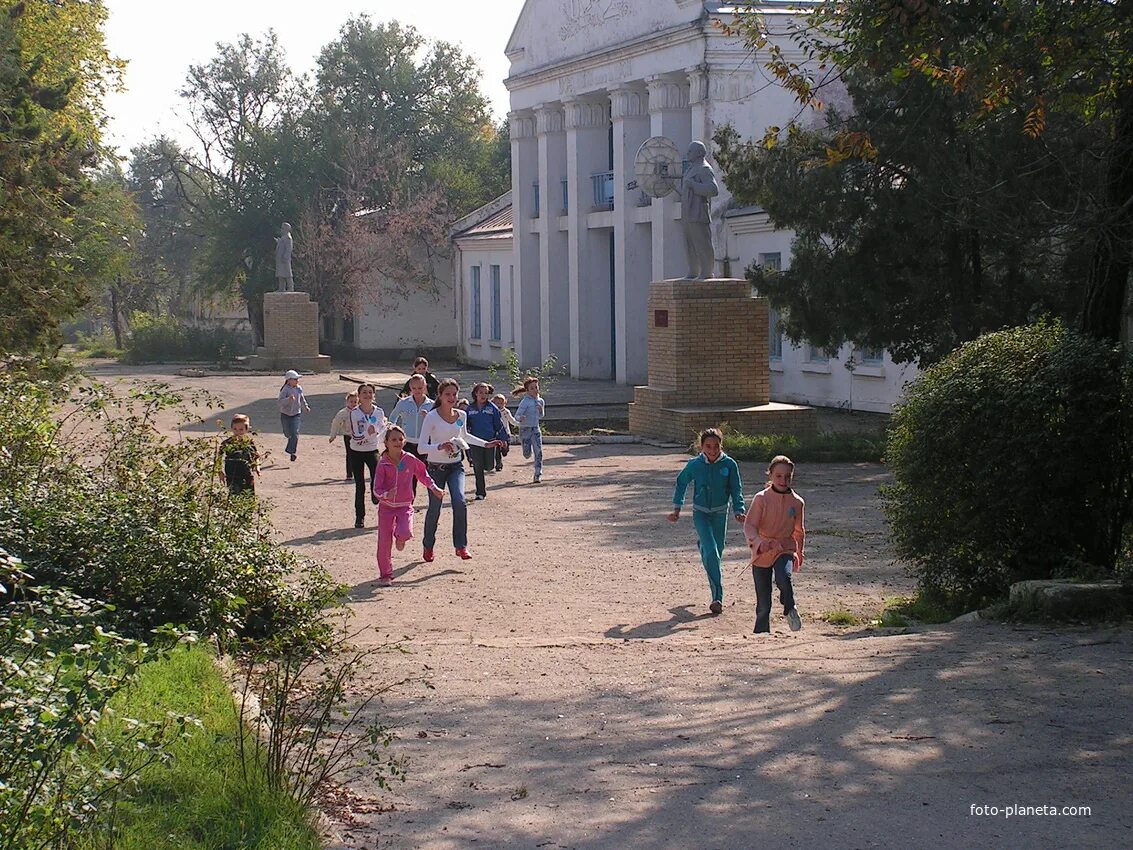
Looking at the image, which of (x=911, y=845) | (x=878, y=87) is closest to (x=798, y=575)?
(x=911, y=845)

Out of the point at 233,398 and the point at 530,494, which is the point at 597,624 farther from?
the point at 233,398

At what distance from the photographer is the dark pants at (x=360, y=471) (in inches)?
604

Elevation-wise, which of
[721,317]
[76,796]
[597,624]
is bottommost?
[597,624]

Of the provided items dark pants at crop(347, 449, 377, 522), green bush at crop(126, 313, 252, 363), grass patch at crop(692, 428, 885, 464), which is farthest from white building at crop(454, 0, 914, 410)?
green bush at crop(126, 313, 252, 363)

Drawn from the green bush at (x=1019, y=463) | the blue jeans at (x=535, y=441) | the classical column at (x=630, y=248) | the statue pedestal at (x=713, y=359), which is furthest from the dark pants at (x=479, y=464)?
the classical column at (x=630, y=248)

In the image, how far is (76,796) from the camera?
4402 mm

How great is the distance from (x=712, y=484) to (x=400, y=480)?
288cm

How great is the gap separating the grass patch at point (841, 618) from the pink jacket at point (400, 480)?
3.75 metres

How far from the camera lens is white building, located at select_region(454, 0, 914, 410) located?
31906 mm

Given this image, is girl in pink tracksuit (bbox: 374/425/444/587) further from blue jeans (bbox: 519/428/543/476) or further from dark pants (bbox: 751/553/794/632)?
blue jeans (bbox: 519/428/543/476)

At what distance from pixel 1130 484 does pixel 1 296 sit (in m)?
11.9

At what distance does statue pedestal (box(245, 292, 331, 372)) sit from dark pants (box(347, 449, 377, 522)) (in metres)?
30.7

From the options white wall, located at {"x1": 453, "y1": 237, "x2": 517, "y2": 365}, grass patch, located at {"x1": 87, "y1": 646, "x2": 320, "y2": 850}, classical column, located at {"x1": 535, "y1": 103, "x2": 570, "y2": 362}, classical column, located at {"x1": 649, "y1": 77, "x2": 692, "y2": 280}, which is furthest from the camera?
white wall, located at {"x1": 453, "y1": 237, "x2": 517, "y2": 365}

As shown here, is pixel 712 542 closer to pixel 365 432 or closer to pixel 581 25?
pixel 365 432
